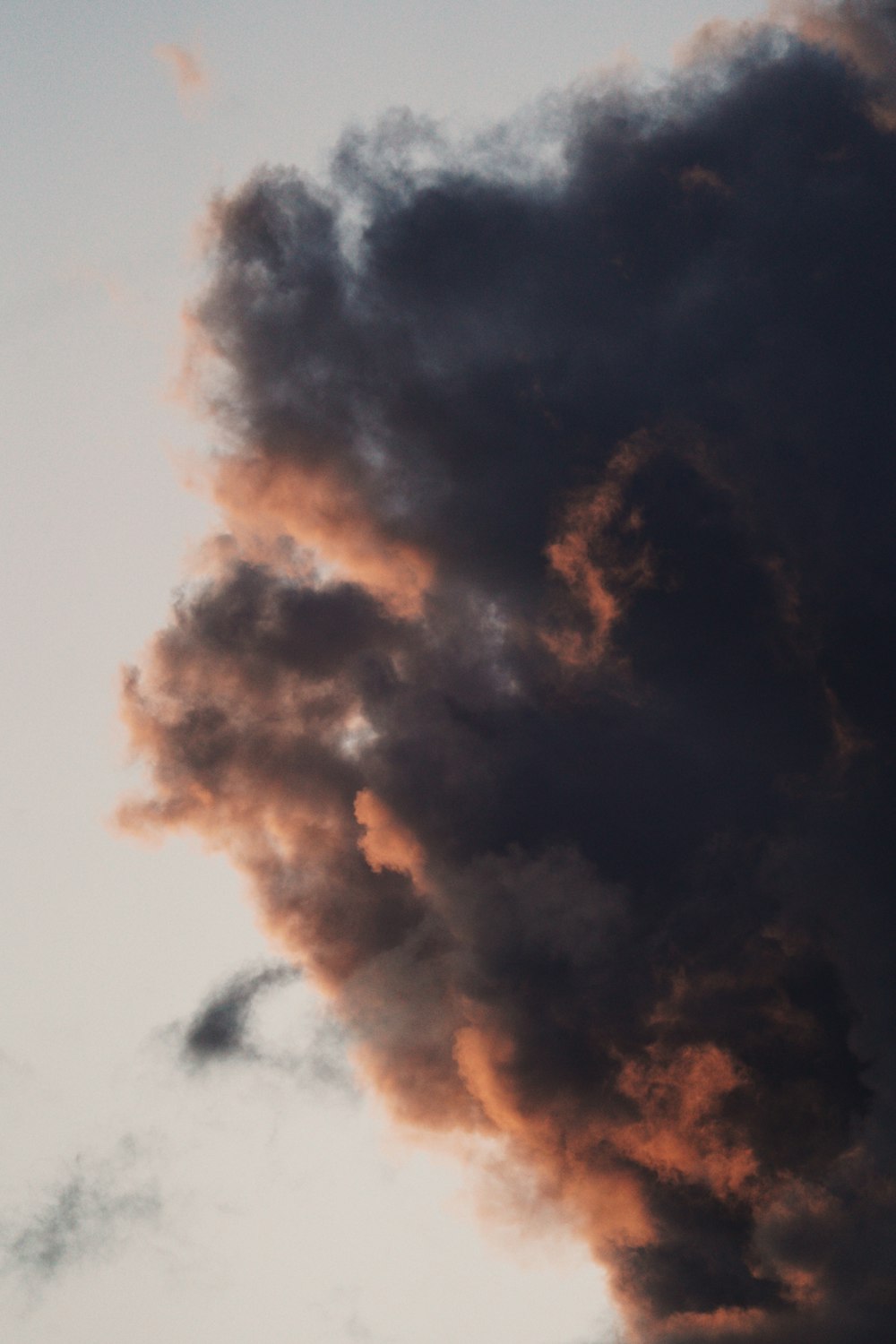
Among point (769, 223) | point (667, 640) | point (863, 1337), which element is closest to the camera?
point (863, 1337)

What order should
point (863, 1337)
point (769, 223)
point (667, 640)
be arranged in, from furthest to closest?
point (769, 223) → point (667, 640) → point (863, 1337)

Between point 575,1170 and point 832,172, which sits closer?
point 575,1170

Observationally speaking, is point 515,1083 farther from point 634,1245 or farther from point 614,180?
point 614,180

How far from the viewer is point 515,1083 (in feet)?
185

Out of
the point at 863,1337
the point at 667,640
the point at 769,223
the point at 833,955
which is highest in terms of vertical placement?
the point at 769,223

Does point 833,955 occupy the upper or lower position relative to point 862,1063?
upper

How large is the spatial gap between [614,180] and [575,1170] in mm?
53256

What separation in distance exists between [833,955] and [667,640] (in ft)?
56.8

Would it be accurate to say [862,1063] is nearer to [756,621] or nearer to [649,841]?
[649,841]

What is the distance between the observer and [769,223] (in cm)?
6438

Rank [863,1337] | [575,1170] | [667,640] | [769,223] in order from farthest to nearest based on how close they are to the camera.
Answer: [769,223] < [667,640] < [575,1170] < [863,1337]

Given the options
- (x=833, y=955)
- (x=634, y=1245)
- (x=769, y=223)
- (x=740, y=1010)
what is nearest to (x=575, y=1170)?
(x=634, y=1245)

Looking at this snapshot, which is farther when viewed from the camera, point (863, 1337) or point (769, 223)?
point (769, 223)

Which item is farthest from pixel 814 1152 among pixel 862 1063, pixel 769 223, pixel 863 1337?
pixel 769 223
